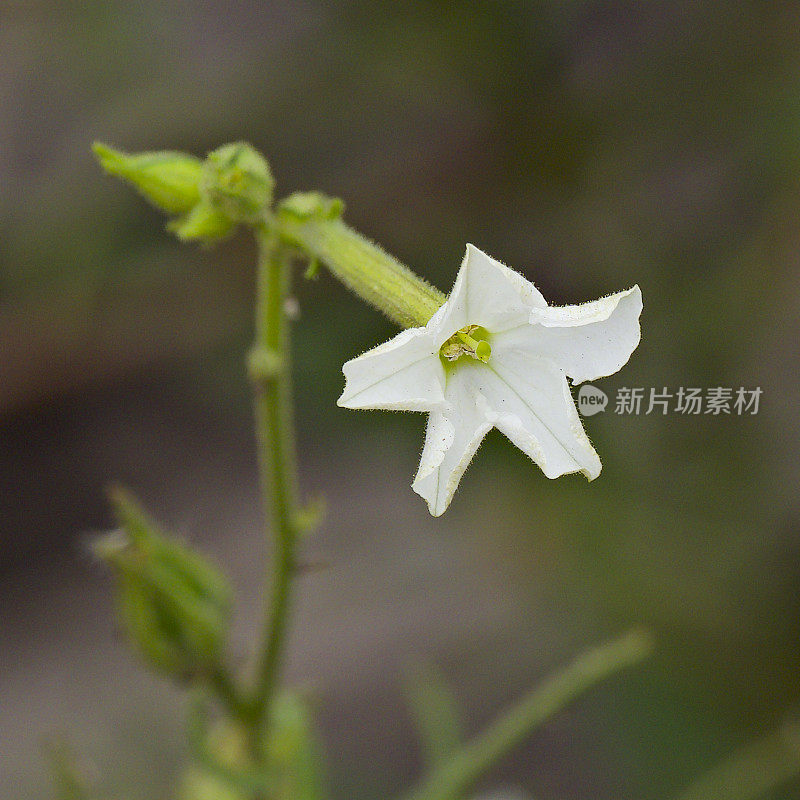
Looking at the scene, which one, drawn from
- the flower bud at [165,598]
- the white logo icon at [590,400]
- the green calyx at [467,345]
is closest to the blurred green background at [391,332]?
the white logo icon at [590,400]

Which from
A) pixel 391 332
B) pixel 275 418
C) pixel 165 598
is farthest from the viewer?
pixel 391 332

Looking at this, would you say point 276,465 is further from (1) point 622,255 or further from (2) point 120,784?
(1) point 622,255

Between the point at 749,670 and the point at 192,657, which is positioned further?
the point at 749,670

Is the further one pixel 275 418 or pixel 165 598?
pixel 165 598

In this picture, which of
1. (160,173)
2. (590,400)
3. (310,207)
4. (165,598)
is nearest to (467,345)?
(310,207)

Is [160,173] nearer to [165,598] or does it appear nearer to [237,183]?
[237,183]

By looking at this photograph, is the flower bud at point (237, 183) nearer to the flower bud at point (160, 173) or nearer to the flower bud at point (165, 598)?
the flower bud at point (160, 173)

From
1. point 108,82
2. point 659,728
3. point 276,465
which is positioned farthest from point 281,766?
point 108,82
